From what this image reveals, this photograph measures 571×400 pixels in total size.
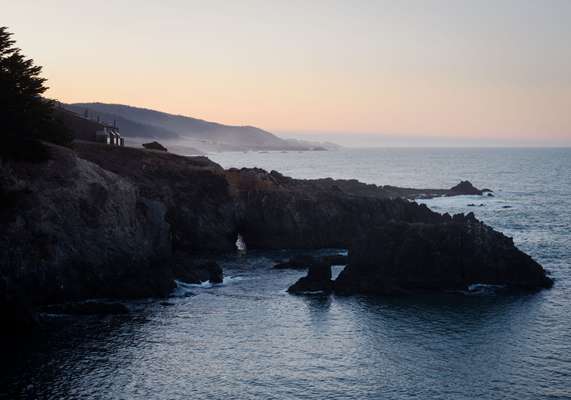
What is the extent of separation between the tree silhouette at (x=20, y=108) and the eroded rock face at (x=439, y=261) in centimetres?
3227

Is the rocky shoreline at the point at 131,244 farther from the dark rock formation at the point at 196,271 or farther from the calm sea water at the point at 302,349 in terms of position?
the calm sea water at the point at 302,349

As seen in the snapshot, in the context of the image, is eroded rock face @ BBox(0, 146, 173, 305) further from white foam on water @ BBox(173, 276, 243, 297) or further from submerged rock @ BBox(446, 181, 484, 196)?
submerged rock @ BBox(446, 181, 484, 196)

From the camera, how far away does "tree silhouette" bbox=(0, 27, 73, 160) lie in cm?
6172

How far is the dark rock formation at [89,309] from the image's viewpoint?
5434 centimetres

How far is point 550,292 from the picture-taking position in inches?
2466

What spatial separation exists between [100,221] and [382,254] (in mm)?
27442

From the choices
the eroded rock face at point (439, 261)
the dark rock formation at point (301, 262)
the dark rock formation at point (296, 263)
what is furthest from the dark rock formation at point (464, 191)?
the eroded rock face at point (439, 261)

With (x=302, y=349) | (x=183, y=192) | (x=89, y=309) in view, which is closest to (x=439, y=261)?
(x=302, y=349)

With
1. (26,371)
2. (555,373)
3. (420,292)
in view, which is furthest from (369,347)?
(26,371)

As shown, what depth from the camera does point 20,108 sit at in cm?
6319

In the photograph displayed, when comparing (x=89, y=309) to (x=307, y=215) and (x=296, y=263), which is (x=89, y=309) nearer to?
(x=296, y=263)

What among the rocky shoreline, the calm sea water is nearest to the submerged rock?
the rocky shoreline

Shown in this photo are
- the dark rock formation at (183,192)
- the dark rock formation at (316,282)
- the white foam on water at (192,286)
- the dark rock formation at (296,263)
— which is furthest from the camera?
the dark rock formation at (183,192)

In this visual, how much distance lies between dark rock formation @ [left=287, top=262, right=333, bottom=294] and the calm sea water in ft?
5.93
